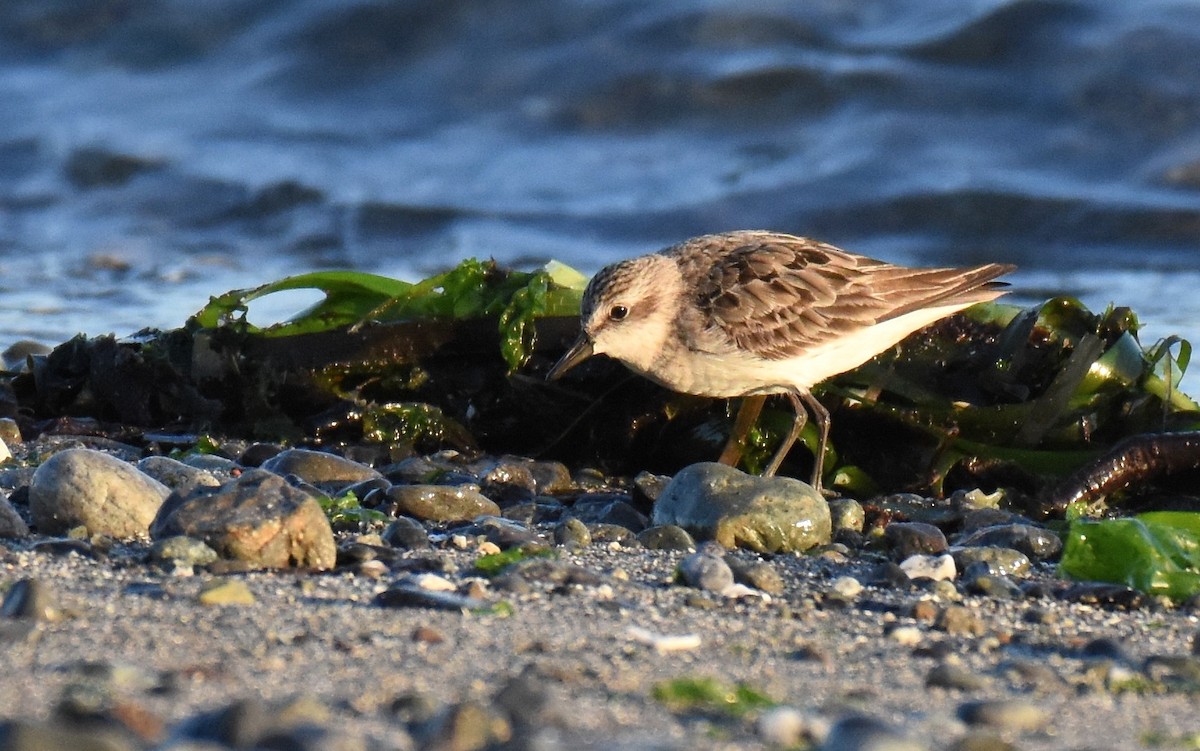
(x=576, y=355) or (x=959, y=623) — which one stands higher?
(x=576, y=355)

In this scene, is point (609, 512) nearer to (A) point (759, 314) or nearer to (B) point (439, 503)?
(B) point (439, 503)

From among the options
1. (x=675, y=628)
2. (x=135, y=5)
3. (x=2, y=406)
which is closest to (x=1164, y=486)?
(x=675, y=628)

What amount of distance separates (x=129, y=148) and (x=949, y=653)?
10751 millimetres

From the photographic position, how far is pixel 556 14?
13.7 meters

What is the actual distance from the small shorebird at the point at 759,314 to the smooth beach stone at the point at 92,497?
67.8 inches

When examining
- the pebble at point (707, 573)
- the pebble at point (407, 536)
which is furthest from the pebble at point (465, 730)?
the pebble at point (407, 536)

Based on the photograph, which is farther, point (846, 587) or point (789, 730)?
point (846, 587)

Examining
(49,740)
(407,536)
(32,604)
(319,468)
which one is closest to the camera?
(49,740)

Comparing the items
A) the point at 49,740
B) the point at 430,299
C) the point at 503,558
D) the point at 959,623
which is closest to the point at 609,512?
the point at 503,558

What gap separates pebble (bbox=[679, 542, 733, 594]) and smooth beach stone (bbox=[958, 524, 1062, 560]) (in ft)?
3.51

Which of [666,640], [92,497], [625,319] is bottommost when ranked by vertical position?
[666,640]

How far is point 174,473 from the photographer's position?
4973 mm

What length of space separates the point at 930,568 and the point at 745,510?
59cm

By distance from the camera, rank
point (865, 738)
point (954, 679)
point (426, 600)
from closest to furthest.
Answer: point (865, 738) → point (954, 679) → point (426, 600)
